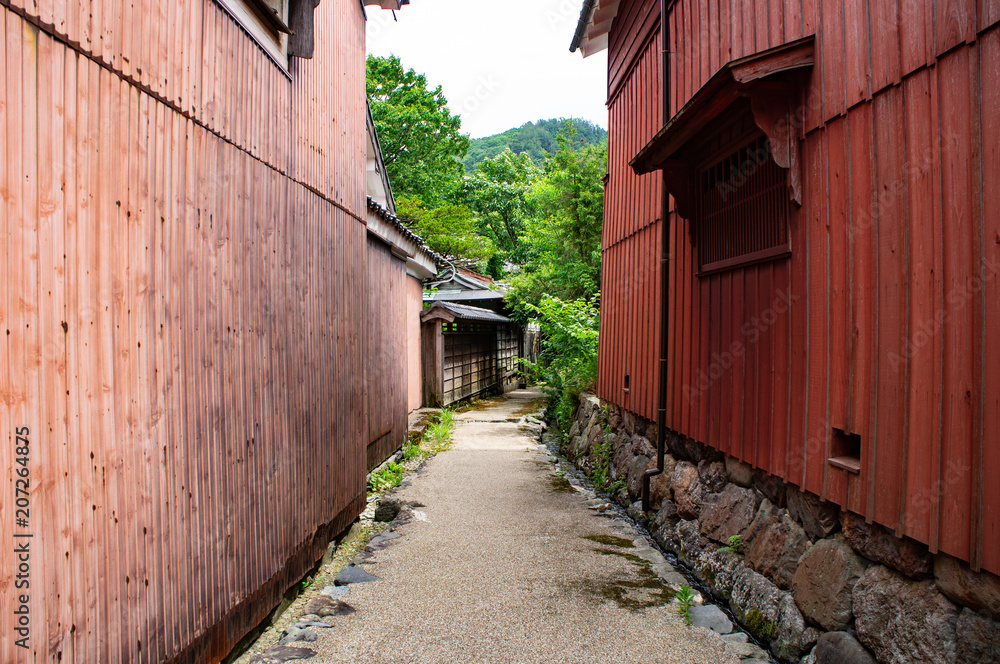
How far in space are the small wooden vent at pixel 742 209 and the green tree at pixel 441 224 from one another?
1817 centimetres

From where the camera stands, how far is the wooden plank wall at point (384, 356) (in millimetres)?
8086

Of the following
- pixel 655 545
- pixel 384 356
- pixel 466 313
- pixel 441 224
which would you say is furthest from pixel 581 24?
pixel 441 224

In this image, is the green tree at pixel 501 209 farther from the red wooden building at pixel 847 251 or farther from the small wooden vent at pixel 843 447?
the small wooden vent at pixel 843 447

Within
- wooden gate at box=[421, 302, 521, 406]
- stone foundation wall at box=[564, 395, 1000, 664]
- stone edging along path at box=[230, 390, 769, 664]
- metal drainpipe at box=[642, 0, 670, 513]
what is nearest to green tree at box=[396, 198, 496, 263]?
wooden gate at box=[421, 302, 521, 406]

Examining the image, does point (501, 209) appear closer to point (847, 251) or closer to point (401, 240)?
point (401, 240)

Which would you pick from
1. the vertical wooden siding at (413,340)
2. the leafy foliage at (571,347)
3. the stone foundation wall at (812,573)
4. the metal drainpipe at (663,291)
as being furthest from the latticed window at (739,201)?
the vertical wooden siding at (413,340)

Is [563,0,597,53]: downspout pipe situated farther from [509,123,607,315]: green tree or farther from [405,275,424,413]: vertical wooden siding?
[509,123,607,315]: green tree

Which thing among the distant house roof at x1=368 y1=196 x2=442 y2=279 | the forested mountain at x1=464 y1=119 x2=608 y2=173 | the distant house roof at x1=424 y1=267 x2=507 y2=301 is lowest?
the distant house roof at x1=368 y1=196 x2=442 y2=279

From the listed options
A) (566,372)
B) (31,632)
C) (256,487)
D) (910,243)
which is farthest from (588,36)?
(31,632)

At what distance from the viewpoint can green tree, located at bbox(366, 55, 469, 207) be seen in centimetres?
2684

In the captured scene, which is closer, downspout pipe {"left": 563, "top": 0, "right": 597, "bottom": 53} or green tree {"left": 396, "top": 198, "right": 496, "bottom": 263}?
downspout pipe {"left": 563, "top": 0, "right": 597, "bottom": 53}

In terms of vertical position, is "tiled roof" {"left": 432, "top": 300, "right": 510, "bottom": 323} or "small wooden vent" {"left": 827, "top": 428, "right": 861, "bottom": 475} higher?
"tiled roof" {"left": 432, "top": 300, "right": 510, "bottom": 323}

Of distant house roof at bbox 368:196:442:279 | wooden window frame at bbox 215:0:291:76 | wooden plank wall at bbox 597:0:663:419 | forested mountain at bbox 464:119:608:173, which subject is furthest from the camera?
forested mountain at bbox 464:119:608:173

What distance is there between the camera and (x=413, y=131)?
89.9 ft
